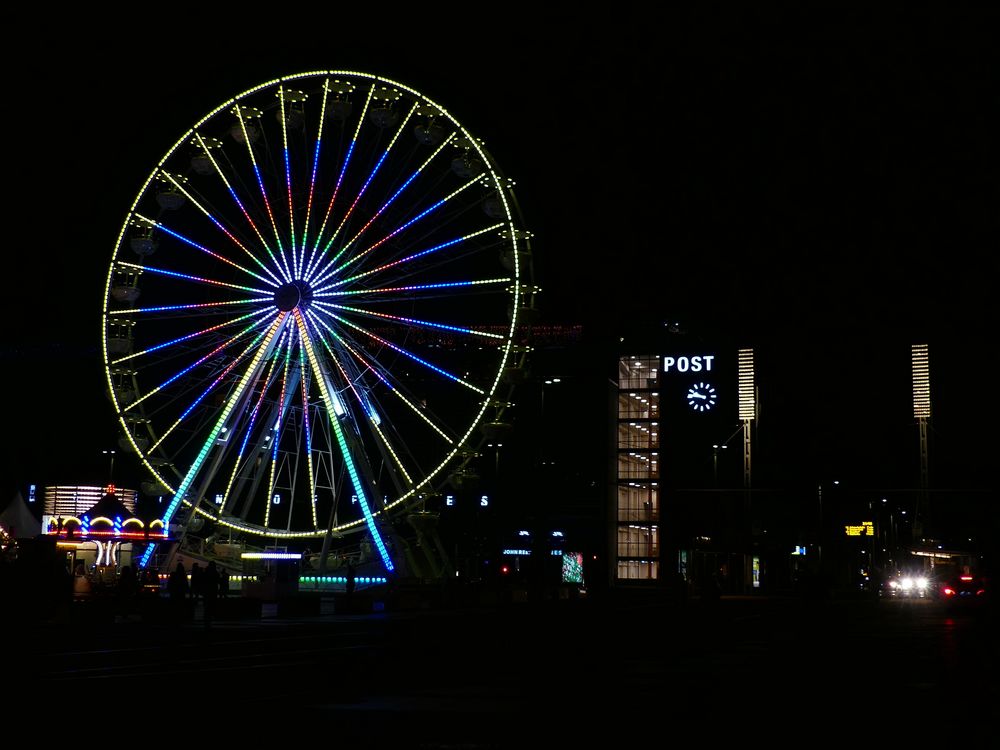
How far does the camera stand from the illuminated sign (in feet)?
328

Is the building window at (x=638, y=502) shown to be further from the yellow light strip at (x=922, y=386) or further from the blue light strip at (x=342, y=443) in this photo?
the blue light strip at (x=342, y=443)

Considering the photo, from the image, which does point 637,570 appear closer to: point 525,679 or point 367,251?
point 367,251

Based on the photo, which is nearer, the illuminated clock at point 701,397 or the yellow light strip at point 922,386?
the yellow light strip at point 922,386

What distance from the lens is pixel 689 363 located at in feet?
329

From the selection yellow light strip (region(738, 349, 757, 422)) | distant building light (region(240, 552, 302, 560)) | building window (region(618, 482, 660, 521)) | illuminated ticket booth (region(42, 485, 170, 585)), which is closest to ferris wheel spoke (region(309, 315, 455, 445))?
illuminated ticket booth (region(42, 485, 170, 585))

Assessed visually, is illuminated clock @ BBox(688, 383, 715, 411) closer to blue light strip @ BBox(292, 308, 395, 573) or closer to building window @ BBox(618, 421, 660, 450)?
building window @ BBox(618, 421, 660, 450)

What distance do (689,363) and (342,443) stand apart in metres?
61.3

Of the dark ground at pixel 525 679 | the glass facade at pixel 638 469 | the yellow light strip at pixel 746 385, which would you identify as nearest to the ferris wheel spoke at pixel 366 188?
the dark ground at pixel 525 679

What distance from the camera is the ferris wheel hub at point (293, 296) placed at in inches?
1612

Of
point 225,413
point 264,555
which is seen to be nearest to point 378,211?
point 225,413

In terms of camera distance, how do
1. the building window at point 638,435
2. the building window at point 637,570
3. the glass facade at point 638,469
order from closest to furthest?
the building window at point 637,570, the glass facade at point 638,469, the building window at point 638,435

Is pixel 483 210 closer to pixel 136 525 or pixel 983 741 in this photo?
pixel 136 525

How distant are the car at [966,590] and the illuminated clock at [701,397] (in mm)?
45024

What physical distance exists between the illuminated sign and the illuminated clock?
1.35 meters
